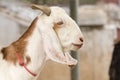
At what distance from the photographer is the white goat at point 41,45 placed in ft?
4.96

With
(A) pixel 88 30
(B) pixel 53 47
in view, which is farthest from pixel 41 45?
(A) pixel 88 30

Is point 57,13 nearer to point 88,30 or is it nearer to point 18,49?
point 18,49

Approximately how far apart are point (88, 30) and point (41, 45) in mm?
2709

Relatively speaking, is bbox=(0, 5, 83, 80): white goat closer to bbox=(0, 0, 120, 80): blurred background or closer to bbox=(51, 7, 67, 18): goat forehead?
bbox=(51, 7, 67, 18): goat forehead

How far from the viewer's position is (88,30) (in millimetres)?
4234

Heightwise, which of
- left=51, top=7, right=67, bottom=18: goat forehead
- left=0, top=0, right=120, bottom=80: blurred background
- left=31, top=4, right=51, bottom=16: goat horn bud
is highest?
left=31, top=4, right=51, bottom=16: goat horn bud

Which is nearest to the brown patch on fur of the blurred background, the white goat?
the white goat

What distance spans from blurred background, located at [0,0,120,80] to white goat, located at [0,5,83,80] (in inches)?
67.1

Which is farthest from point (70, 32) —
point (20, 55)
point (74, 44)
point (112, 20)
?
point (112, 20)

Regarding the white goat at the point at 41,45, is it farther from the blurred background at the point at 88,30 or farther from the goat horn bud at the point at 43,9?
the blurred background at the point at 88,30

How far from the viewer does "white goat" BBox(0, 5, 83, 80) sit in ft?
4.96

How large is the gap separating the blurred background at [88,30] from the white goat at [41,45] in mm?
1704

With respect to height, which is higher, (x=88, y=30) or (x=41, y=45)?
(x=41, y=45)

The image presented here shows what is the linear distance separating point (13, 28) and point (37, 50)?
2200 millimetres
